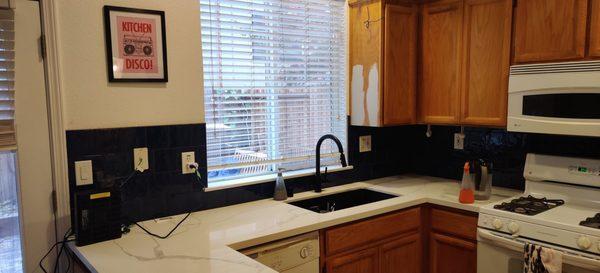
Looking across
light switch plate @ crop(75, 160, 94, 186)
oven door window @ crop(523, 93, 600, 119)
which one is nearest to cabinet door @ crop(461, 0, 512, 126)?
oven door window @ crop(523, 93, 600, 119)

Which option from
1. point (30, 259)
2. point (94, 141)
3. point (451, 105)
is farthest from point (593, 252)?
point (30, 259)

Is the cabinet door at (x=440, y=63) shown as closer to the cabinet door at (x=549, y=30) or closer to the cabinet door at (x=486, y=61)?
the cabinet door at (x=486, y=61)

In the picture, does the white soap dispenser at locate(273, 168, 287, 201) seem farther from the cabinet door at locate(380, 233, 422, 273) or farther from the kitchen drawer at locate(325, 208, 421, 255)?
the cabinet door at locate(380, 233, 422, 273)

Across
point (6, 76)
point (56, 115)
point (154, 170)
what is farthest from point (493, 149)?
point (6, 76)

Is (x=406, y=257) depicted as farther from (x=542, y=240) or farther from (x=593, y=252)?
(x=593, y=252)

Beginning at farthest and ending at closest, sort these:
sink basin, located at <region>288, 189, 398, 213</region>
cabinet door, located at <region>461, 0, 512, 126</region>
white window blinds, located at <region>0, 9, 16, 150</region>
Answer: sink basin, located at <region>288, 189, 398, 213</region>
cabinet door, located at <region>461, 0, 512, 126</region>
white window blinds, located at <region>0, 9, 16, 150</region>

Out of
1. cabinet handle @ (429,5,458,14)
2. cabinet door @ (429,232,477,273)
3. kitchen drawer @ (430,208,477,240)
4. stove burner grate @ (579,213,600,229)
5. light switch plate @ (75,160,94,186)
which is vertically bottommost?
cabinet door @ (429,232,477,273)

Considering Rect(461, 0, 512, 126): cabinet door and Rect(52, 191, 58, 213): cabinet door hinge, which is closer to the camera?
Rect(52, 191, 58, 213): cabinet door hinge

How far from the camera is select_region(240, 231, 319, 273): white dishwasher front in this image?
1929mm

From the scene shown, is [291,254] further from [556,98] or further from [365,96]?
[556,98]

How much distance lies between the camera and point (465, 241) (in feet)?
8.11

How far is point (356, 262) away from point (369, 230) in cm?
19

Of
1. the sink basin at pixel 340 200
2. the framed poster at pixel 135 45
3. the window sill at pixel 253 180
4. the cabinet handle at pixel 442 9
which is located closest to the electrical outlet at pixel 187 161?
the window sill at pixel 253 180

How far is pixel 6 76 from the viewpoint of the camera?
1749mm
